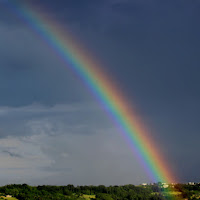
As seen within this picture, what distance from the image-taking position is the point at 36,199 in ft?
655

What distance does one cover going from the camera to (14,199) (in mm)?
191125

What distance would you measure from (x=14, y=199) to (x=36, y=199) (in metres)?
13.2
